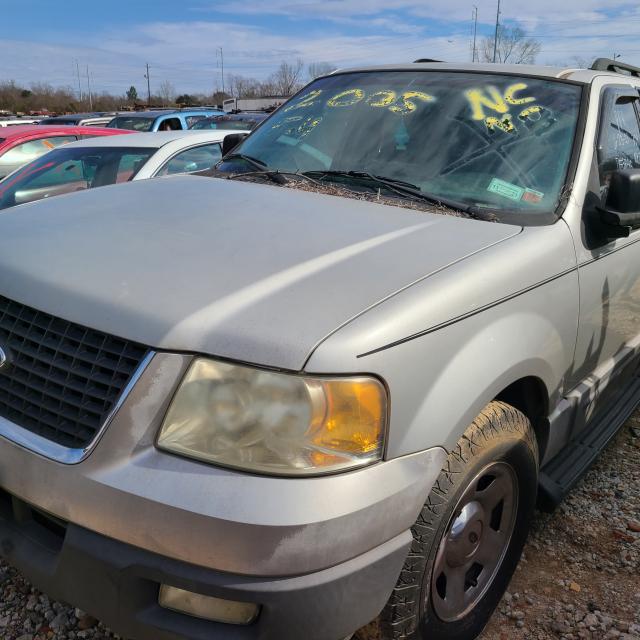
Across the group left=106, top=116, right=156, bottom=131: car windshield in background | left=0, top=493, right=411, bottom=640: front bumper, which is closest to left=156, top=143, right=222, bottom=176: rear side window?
left=0, top=493, right=411, bottom=640: front bumper

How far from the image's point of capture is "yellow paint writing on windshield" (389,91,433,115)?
3.01m

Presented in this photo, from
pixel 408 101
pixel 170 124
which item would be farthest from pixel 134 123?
pixel 408 101

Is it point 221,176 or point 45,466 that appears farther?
point 221,176

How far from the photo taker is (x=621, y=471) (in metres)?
3.53

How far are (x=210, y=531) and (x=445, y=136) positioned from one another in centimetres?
202

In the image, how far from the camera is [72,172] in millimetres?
5414

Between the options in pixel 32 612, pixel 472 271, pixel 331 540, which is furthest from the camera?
pixel 32 612

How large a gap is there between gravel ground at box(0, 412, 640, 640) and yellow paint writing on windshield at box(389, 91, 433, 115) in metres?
2.02

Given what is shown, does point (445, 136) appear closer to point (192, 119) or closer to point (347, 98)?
point (347, 98)

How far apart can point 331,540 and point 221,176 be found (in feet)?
6.81

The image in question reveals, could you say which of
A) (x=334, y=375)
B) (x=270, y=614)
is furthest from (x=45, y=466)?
(x=334, y=375)

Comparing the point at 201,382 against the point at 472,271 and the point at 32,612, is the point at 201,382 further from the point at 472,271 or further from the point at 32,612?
the point at 32,612

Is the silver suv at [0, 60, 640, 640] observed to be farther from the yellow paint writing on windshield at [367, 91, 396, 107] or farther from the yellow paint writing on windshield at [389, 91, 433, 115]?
the yellow paint writing on windshield at [367, 91, 396, 107]

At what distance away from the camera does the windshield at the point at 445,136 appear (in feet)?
8.52
